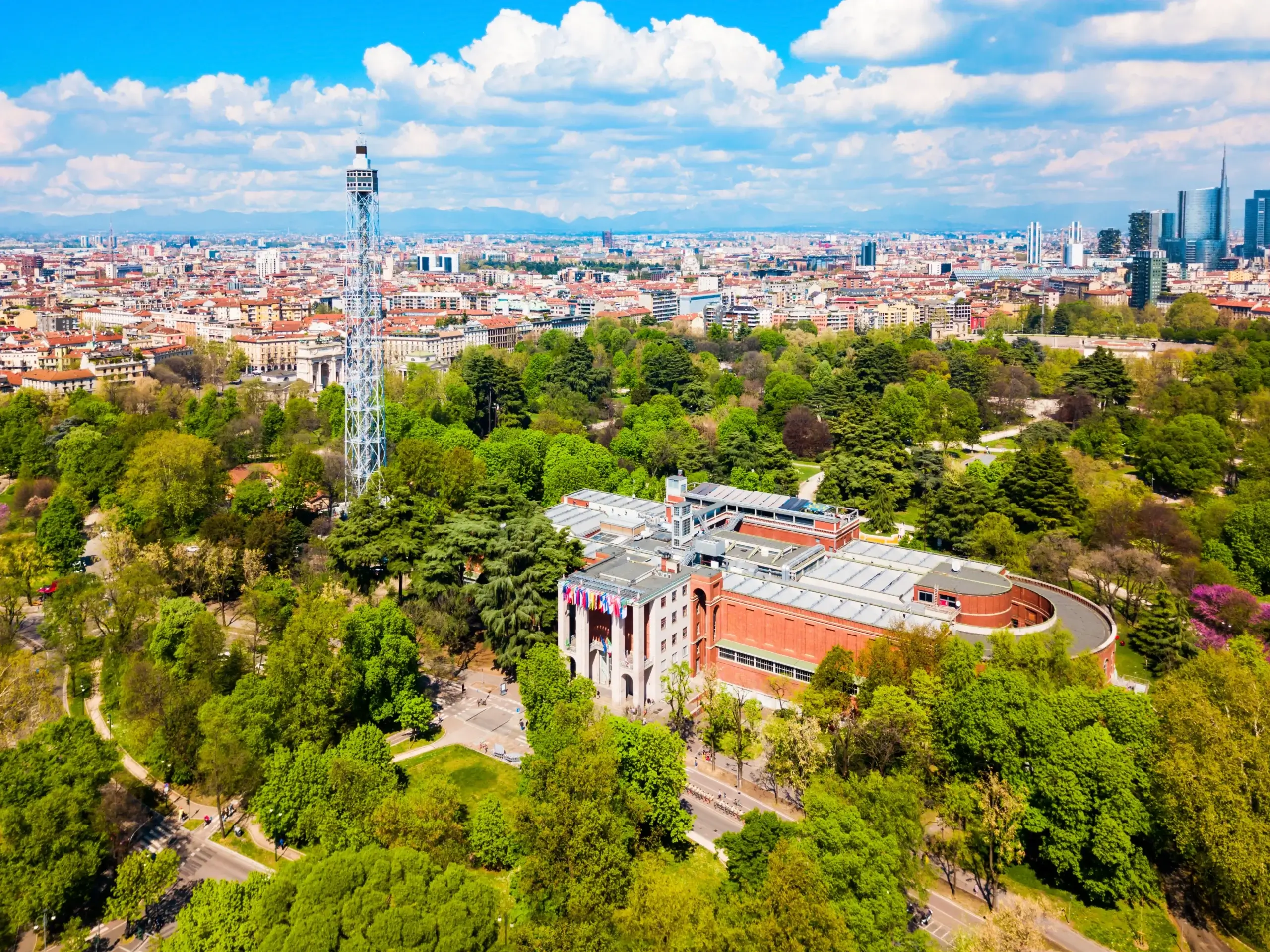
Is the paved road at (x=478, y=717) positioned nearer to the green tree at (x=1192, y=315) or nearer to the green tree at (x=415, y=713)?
the green tree at (x=415, y=713)

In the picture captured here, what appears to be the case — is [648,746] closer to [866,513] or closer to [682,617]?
[682,617]

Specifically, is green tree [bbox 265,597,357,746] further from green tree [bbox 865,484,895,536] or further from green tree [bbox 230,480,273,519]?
green tree [bbox 865,484,895,536]

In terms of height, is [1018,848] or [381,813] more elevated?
[381,813]

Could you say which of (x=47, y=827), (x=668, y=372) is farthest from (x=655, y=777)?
(x=668, y=372)

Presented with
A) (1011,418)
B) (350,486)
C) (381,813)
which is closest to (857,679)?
(381,813)

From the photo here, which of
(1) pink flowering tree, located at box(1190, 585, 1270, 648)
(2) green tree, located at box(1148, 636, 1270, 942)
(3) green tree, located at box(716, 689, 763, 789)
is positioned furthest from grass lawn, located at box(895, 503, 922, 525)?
(2) green tree, located at box(1148, 636, 1270, 942)

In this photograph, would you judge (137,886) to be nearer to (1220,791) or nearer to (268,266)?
(1220,791)

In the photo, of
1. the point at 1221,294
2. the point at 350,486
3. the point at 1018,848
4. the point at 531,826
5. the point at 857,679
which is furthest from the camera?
the point at 1221,294
